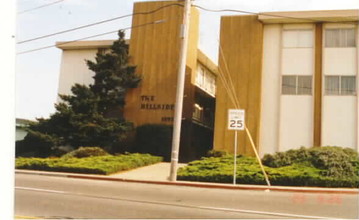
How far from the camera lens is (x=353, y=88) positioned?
73.9 feet

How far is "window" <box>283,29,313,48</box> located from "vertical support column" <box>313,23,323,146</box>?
0.38 m

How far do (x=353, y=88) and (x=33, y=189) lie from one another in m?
17.8

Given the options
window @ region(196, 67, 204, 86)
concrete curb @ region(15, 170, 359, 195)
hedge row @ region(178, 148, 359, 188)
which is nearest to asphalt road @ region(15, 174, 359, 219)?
concrete curb @ region(15, 170, 359, 195)

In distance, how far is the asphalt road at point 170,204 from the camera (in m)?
8.16

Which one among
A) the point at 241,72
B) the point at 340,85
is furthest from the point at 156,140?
the point at 340,85

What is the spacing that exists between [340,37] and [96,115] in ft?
47.5

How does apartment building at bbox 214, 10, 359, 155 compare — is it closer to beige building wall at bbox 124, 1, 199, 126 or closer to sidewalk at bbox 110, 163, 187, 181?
beige building wall at bbox 124, 1, 199, 126

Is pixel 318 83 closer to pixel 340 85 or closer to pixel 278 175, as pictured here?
pixel 340 85

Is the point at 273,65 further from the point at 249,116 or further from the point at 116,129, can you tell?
the point at 116,129

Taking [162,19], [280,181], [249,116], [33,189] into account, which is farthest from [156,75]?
[33,189]

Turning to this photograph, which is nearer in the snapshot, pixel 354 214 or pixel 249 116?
pixel 354 214

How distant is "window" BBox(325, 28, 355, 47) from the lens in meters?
23.0

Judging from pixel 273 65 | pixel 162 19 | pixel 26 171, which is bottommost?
pixel 26 171

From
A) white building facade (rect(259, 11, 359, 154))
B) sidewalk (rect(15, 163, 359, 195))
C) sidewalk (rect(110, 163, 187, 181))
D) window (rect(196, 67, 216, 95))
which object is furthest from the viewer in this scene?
window (rect(196, 67, 216, 95))
